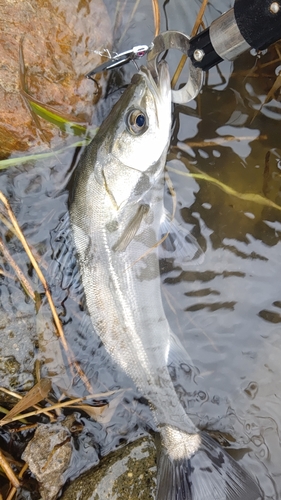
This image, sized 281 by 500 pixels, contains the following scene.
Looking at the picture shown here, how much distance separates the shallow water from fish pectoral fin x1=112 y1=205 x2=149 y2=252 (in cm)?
45

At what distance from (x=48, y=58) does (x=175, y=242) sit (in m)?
1.48

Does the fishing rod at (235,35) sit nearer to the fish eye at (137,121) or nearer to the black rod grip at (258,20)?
the black rod grip at (258,20)

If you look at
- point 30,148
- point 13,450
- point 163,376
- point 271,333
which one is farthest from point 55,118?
point 13,450

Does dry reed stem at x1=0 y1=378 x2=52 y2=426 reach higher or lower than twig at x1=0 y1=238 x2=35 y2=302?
lower

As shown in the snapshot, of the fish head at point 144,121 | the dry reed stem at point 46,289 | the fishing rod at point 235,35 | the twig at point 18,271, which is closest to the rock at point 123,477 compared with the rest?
the dry reed stem at point 46,289

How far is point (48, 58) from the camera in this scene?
256 cm

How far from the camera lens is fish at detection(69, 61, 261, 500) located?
7.70ft

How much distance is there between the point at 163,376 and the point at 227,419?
0.62 metres

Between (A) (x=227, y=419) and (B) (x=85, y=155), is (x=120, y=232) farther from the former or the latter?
(A) (x=227, y=419)

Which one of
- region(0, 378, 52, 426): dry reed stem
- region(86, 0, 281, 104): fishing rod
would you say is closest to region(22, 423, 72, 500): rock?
region(0, 378, 52, 426): dry reed stem

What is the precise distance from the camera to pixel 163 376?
2492 mm

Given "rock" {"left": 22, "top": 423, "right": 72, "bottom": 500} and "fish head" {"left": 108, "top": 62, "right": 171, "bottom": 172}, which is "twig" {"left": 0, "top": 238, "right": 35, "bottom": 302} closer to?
"rock" {"left": 22, "top": 423, "right": 72, "bottom": 500}

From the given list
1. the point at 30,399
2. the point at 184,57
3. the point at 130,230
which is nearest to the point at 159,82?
the point at 184,57

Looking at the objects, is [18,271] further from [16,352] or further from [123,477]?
[123,477]
